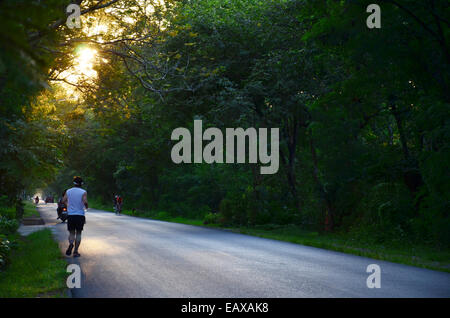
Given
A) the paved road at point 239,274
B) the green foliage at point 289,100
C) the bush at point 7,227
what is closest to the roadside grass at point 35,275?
the paved road at point 239,274

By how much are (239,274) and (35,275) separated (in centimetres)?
396

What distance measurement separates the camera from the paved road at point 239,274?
788 centimetres

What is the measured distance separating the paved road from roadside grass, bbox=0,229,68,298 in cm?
44

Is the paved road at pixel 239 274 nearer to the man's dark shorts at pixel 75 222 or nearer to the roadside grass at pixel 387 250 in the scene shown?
the roadside grass at pixel 387 250

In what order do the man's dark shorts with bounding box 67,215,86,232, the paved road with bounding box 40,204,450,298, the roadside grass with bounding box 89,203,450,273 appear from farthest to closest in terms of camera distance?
1. the man's dark shorts with bounding box 67,215,86,232
2. the roadside grass with bounding box 89,203,450,273
3. the paved road with bounding box 40,204,450,298

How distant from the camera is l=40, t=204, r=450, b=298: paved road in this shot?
25.8 ft

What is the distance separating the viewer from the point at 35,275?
30.6 feet

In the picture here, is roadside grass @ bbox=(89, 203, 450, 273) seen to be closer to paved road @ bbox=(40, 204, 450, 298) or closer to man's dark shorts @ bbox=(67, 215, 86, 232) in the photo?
paved road @ bbox=(40, 204, 450, 298)

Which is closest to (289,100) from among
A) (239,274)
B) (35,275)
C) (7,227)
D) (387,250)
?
(387,250)

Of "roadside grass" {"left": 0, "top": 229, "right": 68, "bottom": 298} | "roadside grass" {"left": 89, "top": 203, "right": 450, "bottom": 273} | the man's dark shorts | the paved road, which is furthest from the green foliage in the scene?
the paved road

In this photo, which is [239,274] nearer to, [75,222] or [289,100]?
[75,222]

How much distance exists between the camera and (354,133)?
1919 centimetres
